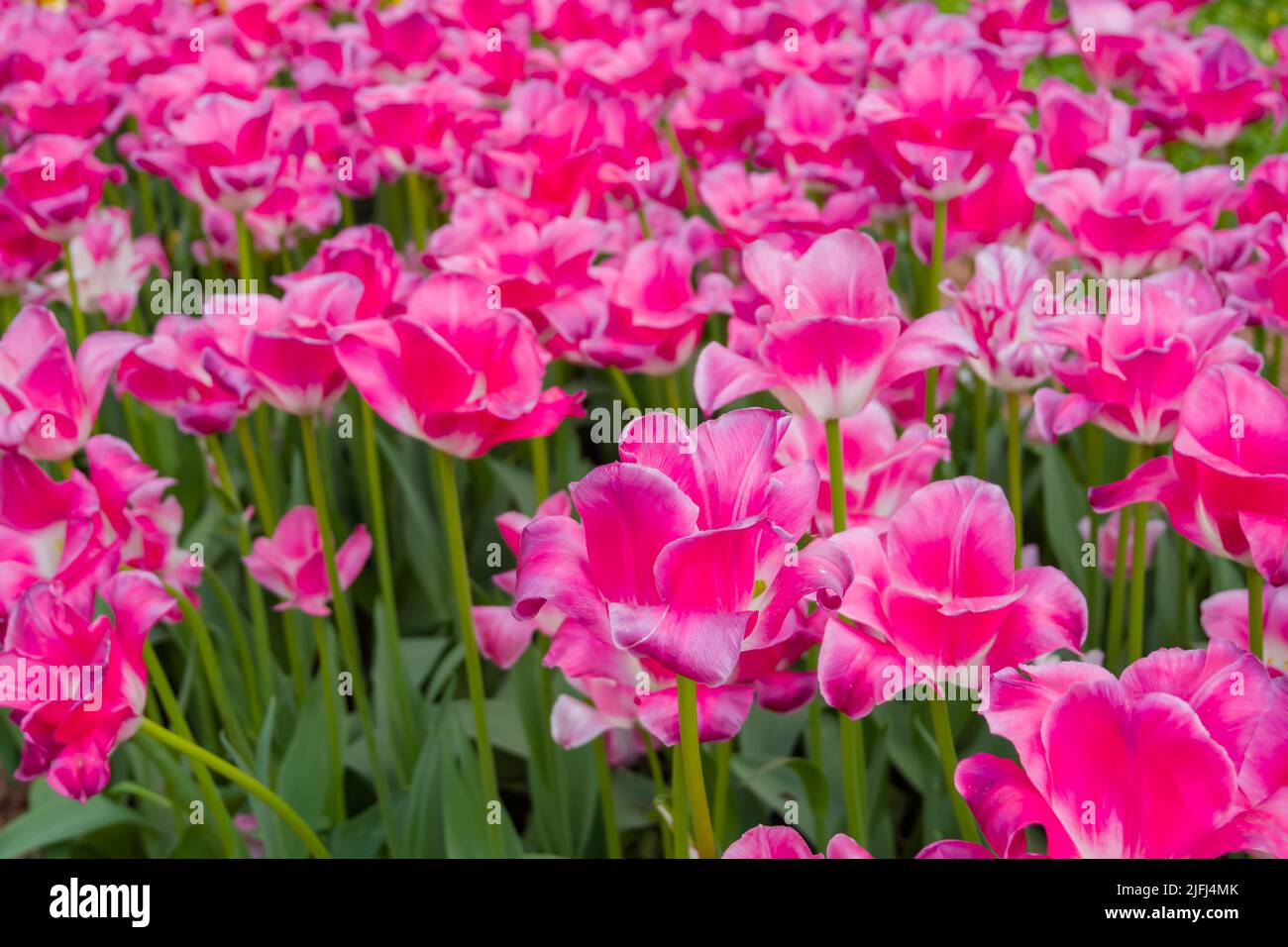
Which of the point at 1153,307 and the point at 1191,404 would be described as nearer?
the point at 1191,404

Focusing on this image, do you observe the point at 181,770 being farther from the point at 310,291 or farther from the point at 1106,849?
the point at 1106,849

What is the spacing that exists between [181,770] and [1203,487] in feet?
4.08

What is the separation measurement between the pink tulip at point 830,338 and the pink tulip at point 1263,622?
0.36 meters

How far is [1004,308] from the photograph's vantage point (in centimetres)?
147

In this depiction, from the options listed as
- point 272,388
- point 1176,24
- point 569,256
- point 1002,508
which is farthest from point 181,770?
point 1176,24

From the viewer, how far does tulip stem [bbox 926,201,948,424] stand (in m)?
1.72

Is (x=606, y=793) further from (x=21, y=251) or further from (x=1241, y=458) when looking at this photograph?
(x=21, y=251)

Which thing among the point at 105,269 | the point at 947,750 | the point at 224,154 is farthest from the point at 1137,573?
the point at 105,269

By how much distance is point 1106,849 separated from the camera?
0.79m

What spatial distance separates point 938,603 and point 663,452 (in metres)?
0.25

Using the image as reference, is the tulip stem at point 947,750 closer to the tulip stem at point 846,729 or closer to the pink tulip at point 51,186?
the tulip stem at point 846,729

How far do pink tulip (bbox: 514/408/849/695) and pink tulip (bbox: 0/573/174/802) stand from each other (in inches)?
16.2

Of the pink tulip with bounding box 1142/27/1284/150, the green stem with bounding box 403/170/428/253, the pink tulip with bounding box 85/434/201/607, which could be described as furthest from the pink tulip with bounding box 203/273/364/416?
the pink tulip with bounding box 1142/27/1284/150

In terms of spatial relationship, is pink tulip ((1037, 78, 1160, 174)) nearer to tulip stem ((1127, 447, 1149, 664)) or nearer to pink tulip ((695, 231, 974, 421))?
tulip stem ((1127, 447, 1149, 664))
